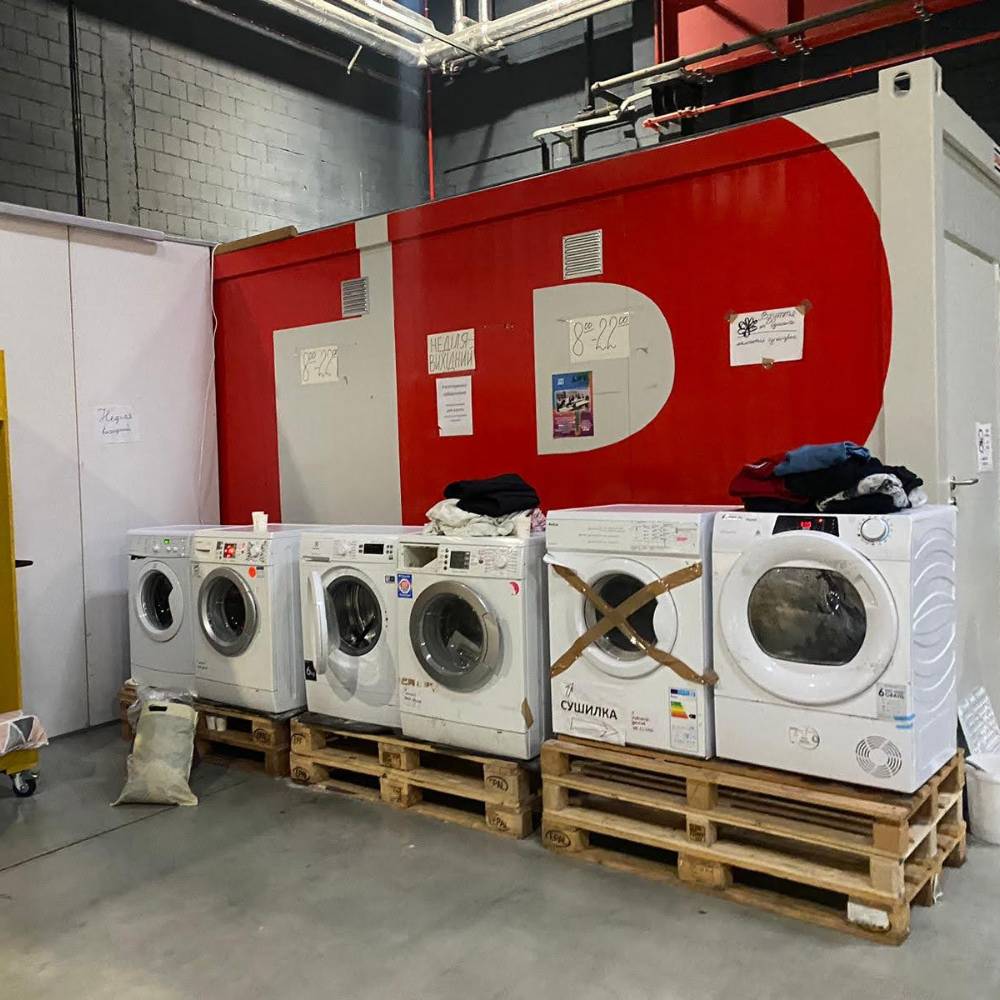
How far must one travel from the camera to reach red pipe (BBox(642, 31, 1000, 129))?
520 cm

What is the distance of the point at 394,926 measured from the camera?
112 inches

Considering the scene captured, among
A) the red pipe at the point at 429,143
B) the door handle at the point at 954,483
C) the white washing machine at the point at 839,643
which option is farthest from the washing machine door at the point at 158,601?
the red pipe at the point at 429,143

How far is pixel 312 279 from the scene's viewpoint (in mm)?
5484

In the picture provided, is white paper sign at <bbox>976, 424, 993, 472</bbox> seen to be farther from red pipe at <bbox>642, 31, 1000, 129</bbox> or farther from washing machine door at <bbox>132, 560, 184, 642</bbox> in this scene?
washing machine door at <bbox>132, 560, 184, 642</bbox>

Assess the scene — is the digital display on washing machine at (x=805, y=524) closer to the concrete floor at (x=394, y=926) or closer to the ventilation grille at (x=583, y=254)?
the concrete floor at (x=394, y=926)

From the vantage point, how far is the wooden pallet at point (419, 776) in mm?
3486

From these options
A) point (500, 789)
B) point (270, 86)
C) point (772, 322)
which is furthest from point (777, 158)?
point (270, 86)

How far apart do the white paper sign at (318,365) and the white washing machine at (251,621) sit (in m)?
1.21

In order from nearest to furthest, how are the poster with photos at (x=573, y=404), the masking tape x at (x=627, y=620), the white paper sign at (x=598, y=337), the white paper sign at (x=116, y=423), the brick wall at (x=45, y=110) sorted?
the masking tape x at (x=627, y=620) < the white paper sign at (x=598, y=337) < the poster with photos at (x=573, y=404) < the white paper sign at (x=116, y=423) < the brick wall at (x=45, y=110)

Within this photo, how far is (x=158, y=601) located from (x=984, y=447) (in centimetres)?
410

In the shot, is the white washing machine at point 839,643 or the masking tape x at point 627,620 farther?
the masking tape x at point 627,620

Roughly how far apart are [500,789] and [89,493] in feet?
10.2

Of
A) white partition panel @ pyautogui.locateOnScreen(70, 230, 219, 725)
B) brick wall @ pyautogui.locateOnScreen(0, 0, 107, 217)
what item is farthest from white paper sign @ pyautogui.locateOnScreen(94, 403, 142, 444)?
brick wall @ pyautogui.locateOnScreen(0, 0, 107, 217)

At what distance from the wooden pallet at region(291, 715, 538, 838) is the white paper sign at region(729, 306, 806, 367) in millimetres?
1896
